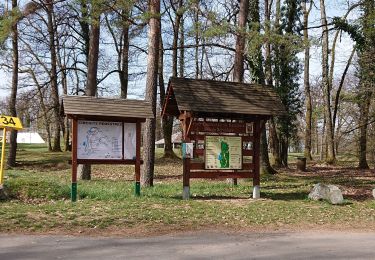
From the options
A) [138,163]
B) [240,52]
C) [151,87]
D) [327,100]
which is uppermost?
[240,52]

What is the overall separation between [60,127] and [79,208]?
30.8 m

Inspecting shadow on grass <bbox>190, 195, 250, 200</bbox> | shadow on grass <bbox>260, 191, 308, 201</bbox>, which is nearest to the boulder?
shadow on grass <bbox>260, 191, 308, 201</bbox>

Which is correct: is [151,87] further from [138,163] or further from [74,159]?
[74,159]

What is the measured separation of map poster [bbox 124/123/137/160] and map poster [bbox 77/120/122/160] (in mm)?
164

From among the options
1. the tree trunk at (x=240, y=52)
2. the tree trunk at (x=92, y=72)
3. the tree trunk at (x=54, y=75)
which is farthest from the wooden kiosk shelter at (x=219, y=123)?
the tree trunk at (x=54, y=75)

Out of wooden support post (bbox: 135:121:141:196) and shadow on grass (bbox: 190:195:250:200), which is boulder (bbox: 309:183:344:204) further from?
wooden support post (bbox: 135:121:141:196)

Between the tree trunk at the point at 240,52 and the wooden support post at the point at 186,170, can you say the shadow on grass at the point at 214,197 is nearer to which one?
the wooden support post at the point at 186,170

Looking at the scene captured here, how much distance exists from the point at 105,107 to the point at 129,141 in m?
1.27

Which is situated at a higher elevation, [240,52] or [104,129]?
[240,52]

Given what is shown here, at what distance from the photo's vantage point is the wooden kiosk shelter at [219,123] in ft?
44.2

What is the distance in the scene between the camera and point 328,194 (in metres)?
13.5

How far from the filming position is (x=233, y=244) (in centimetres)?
807

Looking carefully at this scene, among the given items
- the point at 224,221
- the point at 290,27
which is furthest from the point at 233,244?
the point at 290,27

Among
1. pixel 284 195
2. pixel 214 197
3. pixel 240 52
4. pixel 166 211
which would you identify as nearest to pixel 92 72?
pixel 240 52
